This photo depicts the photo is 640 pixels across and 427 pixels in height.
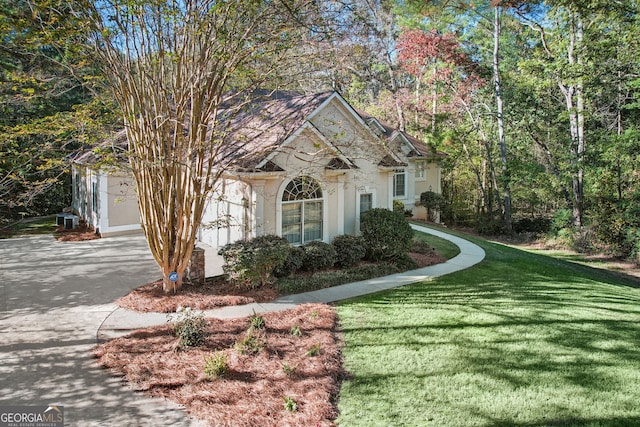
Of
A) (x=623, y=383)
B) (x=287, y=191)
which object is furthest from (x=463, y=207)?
(x=623, y=383)

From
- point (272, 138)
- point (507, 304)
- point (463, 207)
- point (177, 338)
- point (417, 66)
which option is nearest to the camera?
point (177, 338)

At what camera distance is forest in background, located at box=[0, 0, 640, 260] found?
1213 cm

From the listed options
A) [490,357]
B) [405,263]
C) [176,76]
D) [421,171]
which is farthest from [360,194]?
[421,171]

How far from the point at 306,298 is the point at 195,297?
2.70 m

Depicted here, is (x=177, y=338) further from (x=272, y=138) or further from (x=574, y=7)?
(x=574, y=7)

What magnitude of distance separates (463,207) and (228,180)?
19635 millimetres

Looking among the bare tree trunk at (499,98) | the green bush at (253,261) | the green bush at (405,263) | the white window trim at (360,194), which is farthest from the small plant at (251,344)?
the bare tree trunk at (499,98)

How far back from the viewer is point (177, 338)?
813 cm

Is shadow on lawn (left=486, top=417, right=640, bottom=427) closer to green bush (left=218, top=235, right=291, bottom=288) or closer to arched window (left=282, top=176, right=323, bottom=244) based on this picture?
green bush (left=218, top=235, right=291, bottom=288)

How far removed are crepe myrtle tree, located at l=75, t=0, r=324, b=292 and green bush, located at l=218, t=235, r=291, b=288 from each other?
1101 mm

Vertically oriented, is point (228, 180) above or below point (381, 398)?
above

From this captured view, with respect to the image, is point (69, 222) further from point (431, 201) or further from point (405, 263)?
point (431, 201)

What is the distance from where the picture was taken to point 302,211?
1399 cm

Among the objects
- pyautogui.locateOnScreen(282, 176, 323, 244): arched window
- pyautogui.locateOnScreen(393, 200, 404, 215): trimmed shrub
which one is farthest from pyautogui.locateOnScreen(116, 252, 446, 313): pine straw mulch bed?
pyautogui.locateOnScreen(393, 200, 404, 215): trimmed shrub
